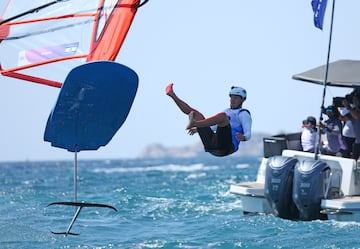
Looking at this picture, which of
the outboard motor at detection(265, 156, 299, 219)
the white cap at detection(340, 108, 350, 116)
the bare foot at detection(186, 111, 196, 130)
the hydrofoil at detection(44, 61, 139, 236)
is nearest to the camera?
the hydrofoil at detection(44, 61, 139, 236)

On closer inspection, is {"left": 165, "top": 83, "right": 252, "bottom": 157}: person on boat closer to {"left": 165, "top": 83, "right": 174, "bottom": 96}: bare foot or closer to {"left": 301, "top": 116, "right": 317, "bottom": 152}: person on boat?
{"left": 165, "top": 83, "right": 174, "bottom": 96}: bare foot

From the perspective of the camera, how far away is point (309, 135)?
15.5 meters

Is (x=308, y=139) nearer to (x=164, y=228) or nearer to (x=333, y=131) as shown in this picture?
(x=333, y=131)

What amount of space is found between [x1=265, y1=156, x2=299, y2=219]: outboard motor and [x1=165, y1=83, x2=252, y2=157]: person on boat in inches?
178

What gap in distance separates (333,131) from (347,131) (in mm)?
341

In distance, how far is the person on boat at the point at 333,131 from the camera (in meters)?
14.9

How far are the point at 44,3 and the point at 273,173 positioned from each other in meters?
6.01

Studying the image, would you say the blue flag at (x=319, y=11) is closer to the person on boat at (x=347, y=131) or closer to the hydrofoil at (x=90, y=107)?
the person on boat at (x=347, y=131)

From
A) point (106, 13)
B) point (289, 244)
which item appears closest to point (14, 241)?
point (289, 244)

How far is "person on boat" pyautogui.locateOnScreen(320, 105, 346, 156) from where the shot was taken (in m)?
14.9

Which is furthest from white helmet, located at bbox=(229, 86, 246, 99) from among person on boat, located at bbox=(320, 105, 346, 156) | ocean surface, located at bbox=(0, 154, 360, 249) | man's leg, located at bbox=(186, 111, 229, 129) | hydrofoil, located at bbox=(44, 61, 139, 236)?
person on boat, located at bbox=(320, 105, 346, 156)

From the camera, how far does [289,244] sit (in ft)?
39.6

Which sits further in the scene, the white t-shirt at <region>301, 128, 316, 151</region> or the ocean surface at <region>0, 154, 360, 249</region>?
the white t-shirt at <region>301, 128, 316, 151</region>

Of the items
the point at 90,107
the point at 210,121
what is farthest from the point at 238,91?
the point at 90,107
